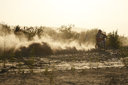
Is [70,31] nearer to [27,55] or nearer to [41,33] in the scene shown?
[41,33]

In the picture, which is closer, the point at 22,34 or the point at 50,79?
the point at 50,79

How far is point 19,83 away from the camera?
25.8 feet

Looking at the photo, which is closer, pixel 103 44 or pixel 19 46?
pixel 19 46

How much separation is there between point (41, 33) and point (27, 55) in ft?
21.7

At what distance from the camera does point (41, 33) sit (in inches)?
886

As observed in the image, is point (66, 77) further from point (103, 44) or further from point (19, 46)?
point (103, 44)

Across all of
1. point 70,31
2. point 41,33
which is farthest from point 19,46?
point 70,31

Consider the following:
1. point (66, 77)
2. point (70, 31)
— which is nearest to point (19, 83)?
point (66, 77)

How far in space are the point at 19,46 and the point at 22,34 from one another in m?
3.70

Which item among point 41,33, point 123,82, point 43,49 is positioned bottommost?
point 123,82

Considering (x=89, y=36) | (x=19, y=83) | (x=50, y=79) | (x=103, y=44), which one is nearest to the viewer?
(x=19, y=83)

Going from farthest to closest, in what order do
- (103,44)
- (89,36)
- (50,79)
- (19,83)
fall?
(89,36) < (103,44) < (50,79) < (19,83)

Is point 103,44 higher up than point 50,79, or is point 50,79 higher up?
point 103,44

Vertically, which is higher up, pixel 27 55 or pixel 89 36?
pixel 89 36
